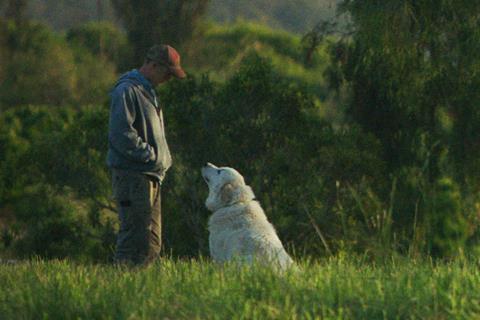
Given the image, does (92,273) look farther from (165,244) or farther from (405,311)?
(165,244)

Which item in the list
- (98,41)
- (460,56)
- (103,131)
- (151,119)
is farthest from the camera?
(98,41)

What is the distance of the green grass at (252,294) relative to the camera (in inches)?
226

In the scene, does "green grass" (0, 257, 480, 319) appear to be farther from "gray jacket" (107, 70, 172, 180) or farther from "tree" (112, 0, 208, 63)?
"tree" (112, 0, 208, 63)

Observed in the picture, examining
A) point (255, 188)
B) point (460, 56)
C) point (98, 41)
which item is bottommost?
point (255, 188)

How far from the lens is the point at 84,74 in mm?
46500

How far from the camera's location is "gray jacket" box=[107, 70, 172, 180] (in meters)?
8.16

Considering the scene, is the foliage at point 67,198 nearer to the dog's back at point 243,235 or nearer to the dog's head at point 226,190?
the dog's head at point 226,190

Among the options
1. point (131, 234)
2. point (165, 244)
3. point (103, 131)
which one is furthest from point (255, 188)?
point (131, 234)

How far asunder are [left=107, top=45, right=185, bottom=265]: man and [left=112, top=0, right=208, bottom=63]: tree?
87.7 feet

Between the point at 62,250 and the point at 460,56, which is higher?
the point at 460,56

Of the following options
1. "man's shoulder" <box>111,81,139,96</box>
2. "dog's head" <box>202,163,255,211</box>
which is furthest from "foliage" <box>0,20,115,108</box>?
"man's shoulder" <box>111,81,139,96</box>

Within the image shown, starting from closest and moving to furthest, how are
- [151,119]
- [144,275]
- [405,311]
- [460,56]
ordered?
[405,311]
[144,275]
[151,119]
[460,56]

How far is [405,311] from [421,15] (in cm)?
1191

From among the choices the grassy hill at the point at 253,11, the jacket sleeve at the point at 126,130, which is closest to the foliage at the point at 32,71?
the jacket sleeve at the point at 126,130
